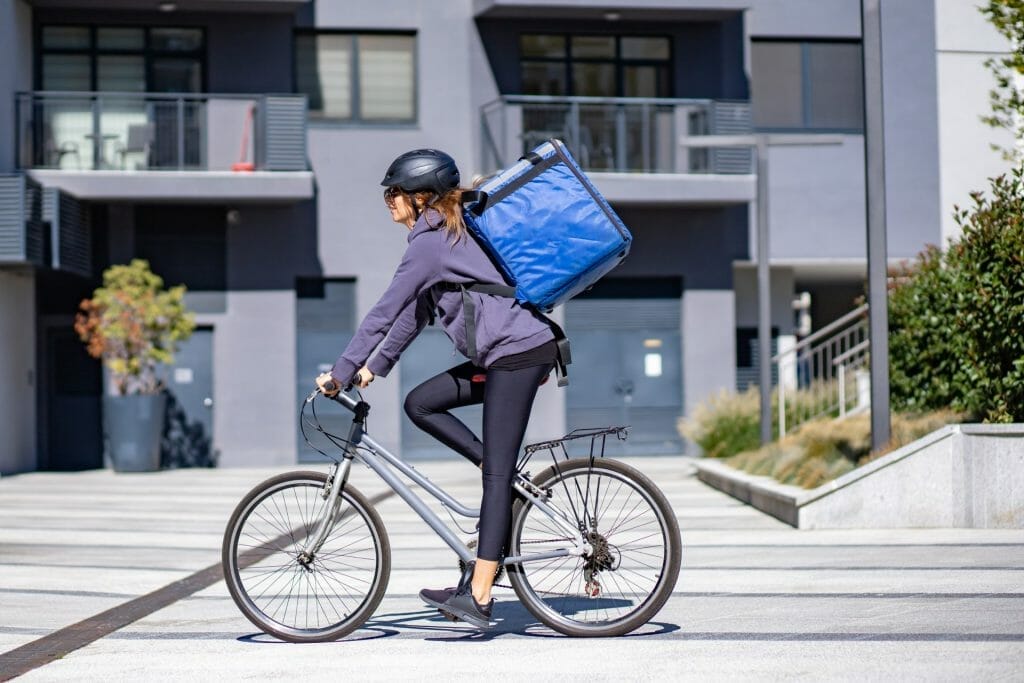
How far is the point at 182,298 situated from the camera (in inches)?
965

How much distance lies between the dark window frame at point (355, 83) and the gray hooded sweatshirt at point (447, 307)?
1907 centimetres

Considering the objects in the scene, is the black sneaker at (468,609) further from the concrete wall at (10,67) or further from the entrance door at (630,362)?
the entrance door at (630,362)

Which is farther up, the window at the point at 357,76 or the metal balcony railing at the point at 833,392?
the window at the point at 357,76

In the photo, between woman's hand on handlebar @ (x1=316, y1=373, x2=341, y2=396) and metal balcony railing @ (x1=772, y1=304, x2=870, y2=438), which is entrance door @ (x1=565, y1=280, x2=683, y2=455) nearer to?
metal balcony railing @ (x1=772, y1=304, x2=870, y2=438)

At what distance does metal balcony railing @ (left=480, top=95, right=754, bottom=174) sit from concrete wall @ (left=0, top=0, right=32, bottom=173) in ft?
23.0

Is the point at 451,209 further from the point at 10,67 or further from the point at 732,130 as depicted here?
the point at 732,130

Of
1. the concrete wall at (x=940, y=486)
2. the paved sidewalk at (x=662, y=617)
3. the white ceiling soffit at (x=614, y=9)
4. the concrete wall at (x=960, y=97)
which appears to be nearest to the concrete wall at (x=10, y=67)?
the white ceiling soffit at (x=614, y=9)

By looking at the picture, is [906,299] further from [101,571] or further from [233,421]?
[233,421]

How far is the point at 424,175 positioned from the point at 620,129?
732 inches

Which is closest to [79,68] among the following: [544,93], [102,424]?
[102,424]

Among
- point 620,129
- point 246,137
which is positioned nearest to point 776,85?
point 620,129

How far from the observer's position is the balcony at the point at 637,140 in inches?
960

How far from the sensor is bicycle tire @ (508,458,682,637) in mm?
6250

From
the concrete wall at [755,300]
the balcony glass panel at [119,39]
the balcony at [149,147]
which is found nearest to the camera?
the balcony at [149,147]
